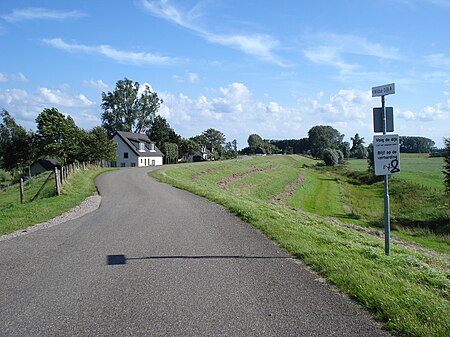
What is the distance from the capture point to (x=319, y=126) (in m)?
160

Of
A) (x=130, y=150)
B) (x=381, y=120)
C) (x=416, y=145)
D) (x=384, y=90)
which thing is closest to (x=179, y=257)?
(x=381, y=120)

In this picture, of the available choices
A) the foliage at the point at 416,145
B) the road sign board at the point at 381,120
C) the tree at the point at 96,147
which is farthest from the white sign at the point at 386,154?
the foliage at the point at 416,145

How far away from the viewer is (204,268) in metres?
6.77

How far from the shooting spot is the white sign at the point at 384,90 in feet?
25.2

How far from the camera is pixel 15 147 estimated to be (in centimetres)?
6619

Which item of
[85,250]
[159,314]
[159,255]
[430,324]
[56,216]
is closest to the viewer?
[430,324]

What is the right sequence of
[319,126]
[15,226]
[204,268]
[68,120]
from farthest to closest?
1. [319,126]
2. [68,120]
3. [15,226]
4. [204,268]

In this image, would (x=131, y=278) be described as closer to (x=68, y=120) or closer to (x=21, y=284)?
(x=21, y=284)

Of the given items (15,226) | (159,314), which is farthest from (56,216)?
(159,314)

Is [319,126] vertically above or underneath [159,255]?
above

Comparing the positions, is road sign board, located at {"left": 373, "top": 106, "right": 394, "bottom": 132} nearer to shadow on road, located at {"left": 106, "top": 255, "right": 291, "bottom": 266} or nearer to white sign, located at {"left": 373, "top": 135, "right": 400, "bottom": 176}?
white sign, located at {"left": 373, "top": 135, "right": 400, "bottom": 176}

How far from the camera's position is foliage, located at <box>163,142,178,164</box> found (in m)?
89.9

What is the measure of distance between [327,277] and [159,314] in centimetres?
283

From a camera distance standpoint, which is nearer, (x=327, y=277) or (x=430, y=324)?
(x=430, y=324)
